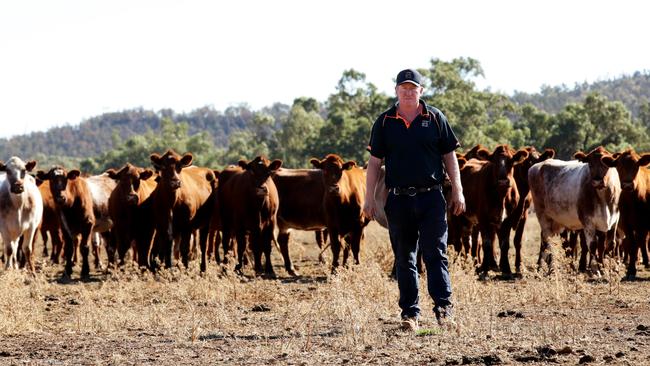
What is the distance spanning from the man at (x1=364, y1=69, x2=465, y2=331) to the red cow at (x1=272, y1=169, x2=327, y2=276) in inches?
429

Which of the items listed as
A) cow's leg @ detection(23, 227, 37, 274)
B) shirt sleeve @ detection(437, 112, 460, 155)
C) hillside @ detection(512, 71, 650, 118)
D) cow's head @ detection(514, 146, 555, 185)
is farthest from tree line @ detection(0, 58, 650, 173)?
hillside @ detection(512, 71, 650, 118)

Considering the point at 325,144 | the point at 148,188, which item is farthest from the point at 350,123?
the point at 148,188

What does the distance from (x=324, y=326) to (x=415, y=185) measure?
6.36 feet

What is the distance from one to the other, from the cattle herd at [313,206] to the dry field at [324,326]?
2.22m

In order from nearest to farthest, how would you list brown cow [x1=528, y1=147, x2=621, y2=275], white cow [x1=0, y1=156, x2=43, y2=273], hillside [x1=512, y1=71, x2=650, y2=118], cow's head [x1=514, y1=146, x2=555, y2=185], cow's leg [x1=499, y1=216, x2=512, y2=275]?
brown cow [x1=528, y1=147, x2=621, y2=275], cow's leg [x1=499, y1=216, x2=512, y2=275], white cow [x1=0, y1=156, x2=43, y2=273], cow's head [x1=514, y1=146, x2=555, y2=185], hillside [x1=512, y1=71, x2=650, y2=118]

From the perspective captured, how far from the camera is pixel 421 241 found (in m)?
9.56

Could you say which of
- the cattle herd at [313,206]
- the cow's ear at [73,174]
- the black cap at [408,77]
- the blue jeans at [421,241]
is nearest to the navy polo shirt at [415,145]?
the blue jeans at [421,241]

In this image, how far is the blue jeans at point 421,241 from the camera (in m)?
9.48

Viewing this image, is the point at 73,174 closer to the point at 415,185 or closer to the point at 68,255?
the point at 68,255

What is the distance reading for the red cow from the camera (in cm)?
2089

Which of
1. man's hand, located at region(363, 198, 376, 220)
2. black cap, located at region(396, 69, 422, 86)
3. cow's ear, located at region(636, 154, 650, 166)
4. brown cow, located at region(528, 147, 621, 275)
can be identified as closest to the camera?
black cap, located at region(396, 69, 422, 86)

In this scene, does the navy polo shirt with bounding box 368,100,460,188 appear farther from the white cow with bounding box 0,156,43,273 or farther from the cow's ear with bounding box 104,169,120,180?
the cow's ear with bounding box 104,169,120,180

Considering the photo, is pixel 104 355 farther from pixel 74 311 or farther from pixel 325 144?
pixel 325 144

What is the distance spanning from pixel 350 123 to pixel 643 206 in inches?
2247
